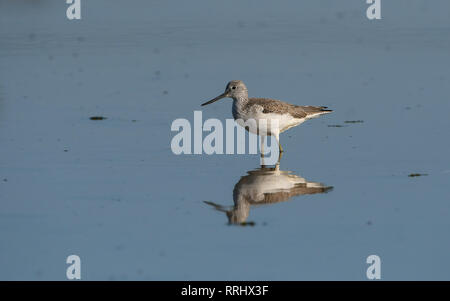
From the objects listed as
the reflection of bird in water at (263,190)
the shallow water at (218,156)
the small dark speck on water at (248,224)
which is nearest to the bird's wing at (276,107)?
the shallow water at (218,156)

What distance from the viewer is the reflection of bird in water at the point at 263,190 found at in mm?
10758

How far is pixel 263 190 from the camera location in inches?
461

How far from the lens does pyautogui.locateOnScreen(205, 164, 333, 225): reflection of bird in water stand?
1076cm

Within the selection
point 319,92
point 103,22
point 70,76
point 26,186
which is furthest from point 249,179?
point 103,22

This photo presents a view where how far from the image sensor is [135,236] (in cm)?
987

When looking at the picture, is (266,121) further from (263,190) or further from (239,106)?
(263,190)

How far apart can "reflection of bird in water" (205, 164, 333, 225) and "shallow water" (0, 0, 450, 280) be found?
44 millimetres

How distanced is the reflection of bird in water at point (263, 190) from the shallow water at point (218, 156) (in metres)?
0.04

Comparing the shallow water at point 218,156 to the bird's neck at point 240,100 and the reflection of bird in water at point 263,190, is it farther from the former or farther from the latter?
the bird's neck at point 240,100

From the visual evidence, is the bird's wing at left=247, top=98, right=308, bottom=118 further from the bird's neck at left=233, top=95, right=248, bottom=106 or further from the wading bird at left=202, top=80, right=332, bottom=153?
the bird's neck at left=233, top=95, right=248, bottom=106

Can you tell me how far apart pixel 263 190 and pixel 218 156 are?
76.4 inches

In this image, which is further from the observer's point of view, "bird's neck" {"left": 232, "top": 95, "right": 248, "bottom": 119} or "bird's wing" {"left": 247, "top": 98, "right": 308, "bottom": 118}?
"bird's neck" {"left": 232, "top": 95, "right": 248, "bottom": 119}

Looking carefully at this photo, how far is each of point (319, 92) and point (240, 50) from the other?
4.33 m


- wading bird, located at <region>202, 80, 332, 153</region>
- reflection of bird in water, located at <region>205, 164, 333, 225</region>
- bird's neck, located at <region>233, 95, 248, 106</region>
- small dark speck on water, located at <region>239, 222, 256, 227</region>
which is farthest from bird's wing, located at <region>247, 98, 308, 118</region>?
small dark speck on water, located at <region>239, 222, 256, 227</region>
